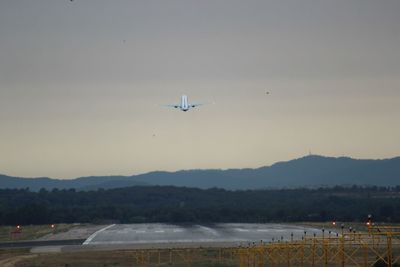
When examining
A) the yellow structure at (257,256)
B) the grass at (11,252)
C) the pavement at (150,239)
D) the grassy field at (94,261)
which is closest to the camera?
the yellow structure at (257,256)

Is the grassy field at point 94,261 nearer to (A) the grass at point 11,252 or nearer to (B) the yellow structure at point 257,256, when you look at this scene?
(B) the yellow structure at point 257,256

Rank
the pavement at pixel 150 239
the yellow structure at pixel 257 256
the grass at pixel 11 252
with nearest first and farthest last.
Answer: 1. the yellow structure at pixel 257 256
2. the grass at pixel 11 252
3. the pavement at pixel 150 239

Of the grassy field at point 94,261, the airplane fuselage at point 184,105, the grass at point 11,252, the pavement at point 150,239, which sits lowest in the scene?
the grassy field at point 94,261

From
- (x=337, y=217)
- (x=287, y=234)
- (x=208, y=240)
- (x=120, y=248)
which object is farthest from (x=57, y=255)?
(x=337, y=217)

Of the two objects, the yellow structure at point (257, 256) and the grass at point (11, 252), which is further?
the grass at point (11, 252)

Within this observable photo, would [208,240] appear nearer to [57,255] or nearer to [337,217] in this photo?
[57,255]

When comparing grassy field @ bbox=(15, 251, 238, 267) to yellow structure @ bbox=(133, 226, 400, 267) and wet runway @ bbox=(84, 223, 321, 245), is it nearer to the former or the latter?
yellow structure @ bbox=(133, 226, 400, 267)

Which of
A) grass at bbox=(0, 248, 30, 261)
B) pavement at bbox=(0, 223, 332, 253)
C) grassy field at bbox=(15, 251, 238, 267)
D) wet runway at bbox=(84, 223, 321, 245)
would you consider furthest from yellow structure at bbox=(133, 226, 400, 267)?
grass at bbox=(0, 248, 30, 261)

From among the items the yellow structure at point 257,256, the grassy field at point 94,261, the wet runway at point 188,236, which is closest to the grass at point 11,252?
the grassy field at point 94,261

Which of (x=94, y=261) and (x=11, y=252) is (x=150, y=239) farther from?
(x=94, y=261)

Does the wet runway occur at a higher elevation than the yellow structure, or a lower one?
higher

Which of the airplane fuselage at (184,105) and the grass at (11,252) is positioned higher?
the airplane fuselage at (184,105)
